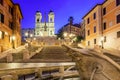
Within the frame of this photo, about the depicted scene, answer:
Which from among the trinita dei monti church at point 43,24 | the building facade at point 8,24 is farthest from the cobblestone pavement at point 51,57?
the trinita dei monti church at point 43,24

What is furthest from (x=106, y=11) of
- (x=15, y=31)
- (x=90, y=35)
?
(x=15, y=31)

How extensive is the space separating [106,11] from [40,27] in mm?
49214

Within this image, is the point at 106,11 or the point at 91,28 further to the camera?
the point at 91,28

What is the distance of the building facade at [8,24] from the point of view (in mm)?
34469

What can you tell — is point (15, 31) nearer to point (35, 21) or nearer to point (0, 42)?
point (0, 42)

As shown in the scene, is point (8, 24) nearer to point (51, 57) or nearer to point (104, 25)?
point (51, 57)

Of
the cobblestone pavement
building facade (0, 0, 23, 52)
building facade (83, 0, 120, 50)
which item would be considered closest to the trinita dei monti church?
building facade (83, 0, 120, 50)

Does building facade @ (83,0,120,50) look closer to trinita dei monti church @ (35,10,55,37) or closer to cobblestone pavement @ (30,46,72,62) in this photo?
cobblestone pavement @ (30,46,72,62)

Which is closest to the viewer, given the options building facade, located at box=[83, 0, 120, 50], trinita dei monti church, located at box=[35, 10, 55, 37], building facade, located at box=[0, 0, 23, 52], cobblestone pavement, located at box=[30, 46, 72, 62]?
cobblestone pavement, located at box=[30, 46, 72, 62]

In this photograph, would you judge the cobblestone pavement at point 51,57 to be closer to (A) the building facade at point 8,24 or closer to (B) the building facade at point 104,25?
(A) the building facade at point 8,24

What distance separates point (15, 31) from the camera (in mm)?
44938

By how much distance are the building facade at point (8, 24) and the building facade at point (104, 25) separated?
14333 mm

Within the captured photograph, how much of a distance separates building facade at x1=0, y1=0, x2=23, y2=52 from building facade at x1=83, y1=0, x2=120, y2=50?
14333mm

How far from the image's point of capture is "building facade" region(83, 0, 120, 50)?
35.9 m
